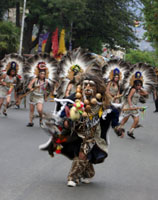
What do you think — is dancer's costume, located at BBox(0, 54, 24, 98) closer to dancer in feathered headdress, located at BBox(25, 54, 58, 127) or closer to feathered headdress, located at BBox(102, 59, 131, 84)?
dancer in feathered headdress, located at BBox(25, 54, 58, 127)

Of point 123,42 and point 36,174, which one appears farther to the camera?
point 123,42

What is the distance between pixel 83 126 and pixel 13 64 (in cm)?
943

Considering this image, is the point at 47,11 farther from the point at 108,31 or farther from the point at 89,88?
the point at 89,88

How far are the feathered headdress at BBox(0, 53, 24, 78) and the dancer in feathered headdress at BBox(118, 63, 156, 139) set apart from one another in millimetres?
3870

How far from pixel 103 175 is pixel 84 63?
3.61 metres

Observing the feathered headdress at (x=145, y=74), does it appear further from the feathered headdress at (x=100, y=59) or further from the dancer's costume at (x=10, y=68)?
the dancer's costume at (x=10, y=68)

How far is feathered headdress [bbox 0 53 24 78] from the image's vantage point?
15945mm

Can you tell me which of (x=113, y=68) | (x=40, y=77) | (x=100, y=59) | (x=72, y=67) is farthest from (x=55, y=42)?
(x=72, y=67)

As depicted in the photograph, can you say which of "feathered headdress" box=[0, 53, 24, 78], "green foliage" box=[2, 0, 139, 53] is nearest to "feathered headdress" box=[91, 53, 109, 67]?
"feathered headdress" box=[0, 53, 24, 78]

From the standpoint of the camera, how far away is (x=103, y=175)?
779cm

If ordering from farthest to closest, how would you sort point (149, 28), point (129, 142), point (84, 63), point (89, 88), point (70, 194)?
point (149, 28)
point (129, 142)
point (84, 63)
point (89, 88)
point (70, 194)

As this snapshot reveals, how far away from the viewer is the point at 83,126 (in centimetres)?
685

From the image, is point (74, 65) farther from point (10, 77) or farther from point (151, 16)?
point (151, 16)

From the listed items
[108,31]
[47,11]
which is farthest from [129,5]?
[47,11]
